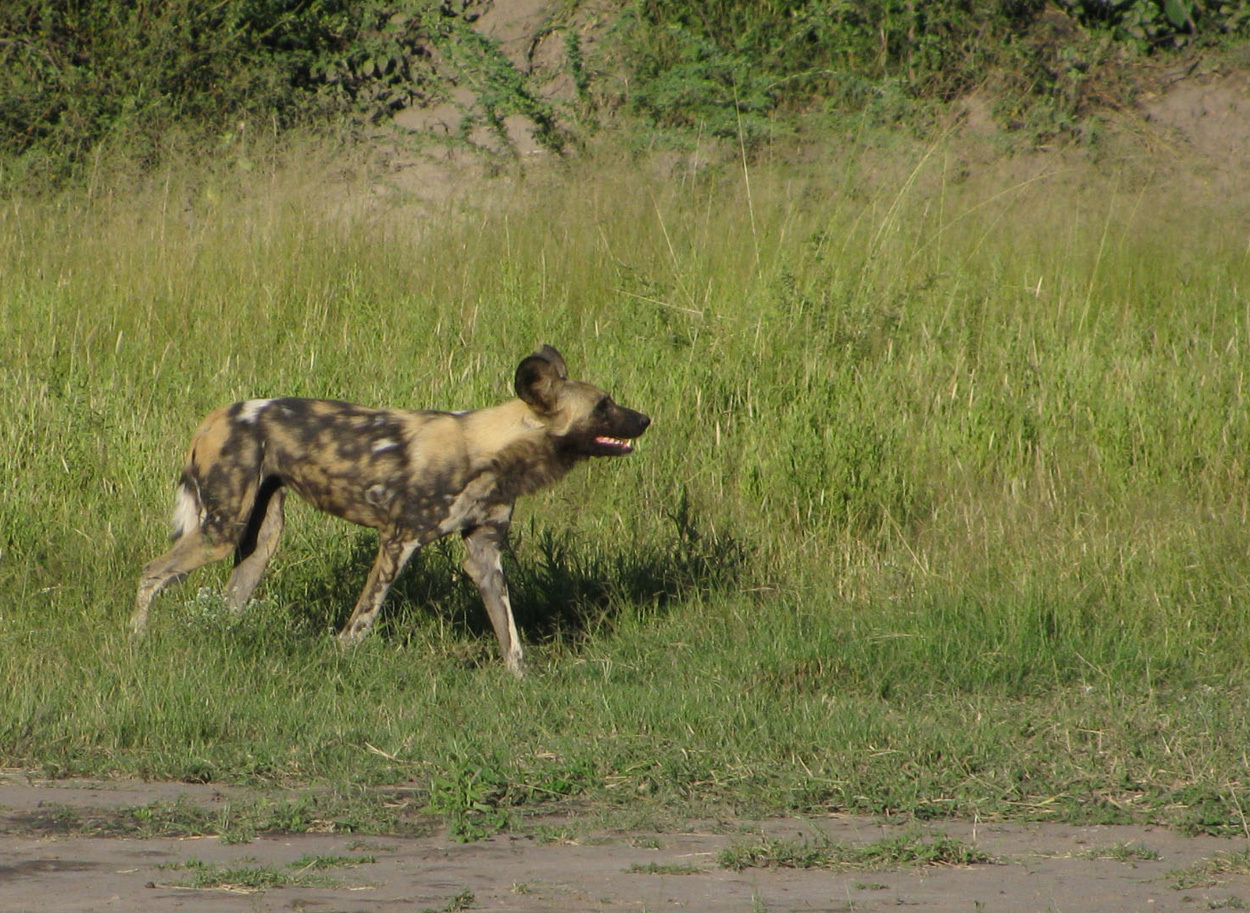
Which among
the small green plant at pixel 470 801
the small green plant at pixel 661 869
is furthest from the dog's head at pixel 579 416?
the small green plant at pixel 661 869

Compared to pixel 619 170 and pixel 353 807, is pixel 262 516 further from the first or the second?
pixel 619 170

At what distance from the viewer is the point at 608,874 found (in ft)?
11.6

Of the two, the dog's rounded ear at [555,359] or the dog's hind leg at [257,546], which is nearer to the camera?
the dog's rounded ear at [555,359]

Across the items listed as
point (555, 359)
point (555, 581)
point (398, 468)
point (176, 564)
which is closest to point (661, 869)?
point (398, 468)

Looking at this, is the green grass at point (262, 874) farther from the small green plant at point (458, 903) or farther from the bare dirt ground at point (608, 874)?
the small green plant at point (458, 903)

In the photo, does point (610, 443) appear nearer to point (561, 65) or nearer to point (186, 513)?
point (186, 513)

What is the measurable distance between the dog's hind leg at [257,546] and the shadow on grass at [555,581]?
0.95ft

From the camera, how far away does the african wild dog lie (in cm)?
577

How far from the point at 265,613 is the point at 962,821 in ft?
9.18

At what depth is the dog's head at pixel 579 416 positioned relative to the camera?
19.2ft

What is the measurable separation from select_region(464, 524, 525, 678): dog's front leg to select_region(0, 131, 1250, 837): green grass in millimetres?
199

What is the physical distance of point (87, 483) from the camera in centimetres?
736

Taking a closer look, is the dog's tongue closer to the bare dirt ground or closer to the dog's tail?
the dog's tail

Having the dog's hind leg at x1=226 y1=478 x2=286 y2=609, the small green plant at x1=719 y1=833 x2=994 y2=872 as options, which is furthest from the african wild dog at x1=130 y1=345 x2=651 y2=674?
the small green plant at x1=719 y1=833 x2=994 y2=872
